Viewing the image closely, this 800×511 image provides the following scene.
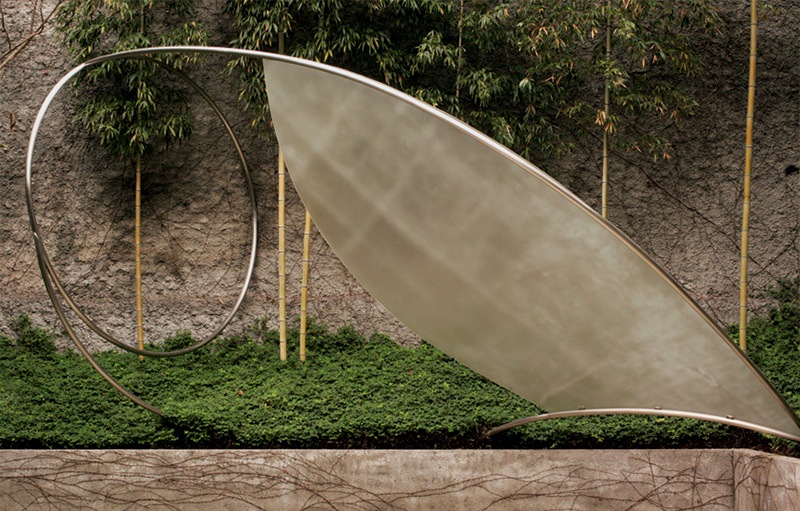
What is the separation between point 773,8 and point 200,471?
5066 millimetres

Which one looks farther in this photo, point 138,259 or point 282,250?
point 138,259

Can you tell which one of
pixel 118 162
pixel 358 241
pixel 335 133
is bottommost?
pixel 358 241

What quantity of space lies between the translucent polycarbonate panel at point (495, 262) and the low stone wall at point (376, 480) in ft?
2.80

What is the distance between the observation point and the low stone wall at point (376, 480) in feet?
12.5

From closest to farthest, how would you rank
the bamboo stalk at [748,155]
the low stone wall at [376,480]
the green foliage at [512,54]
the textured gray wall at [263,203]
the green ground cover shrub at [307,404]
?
the low stone wall at [376,480] < the green ground cover shrub at [307,404] < the bamboo stalk at [748,155] < the green foliage at [512,54] < the textured gray wall at [263,203]

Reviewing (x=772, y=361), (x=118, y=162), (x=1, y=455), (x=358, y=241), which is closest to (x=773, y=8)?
(x=772, y=361)

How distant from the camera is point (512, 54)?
5754mm

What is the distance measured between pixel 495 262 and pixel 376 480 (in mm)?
1605

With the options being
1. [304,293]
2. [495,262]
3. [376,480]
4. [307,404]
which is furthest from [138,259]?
[495,262]

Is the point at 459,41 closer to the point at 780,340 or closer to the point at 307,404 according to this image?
the point at 307,404

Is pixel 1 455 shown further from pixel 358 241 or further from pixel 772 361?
pixel 772 361

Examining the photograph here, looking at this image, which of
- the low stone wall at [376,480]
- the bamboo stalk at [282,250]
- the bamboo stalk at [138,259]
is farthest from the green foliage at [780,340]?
the bamboo stalk at [138,259]

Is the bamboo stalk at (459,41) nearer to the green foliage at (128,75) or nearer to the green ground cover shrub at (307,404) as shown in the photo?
the green foliage at (128,75)

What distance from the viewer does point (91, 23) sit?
5.39 metres
